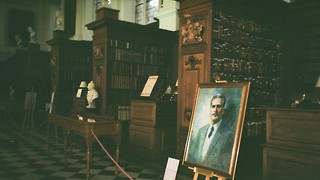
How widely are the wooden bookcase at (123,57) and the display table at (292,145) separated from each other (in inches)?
145

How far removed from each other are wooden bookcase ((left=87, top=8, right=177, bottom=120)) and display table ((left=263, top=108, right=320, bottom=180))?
3.68 meters

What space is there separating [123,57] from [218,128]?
187 inches

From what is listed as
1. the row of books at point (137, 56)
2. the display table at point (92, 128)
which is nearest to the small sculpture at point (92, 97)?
the row of books at point (137, 56)

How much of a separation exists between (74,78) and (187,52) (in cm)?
560

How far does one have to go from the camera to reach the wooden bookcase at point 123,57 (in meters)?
6.60

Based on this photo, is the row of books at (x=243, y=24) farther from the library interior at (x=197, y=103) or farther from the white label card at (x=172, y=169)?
the white label card at (x=172, y=169)

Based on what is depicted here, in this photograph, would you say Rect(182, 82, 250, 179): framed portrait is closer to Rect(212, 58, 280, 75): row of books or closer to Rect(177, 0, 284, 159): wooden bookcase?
Rect(177, 0, 284, 159): wooden bookcase

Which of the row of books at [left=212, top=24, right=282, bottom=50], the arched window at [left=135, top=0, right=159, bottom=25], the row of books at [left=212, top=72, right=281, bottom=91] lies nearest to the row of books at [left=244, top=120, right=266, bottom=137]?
the row of books at [left=212, top=72, right=281, bottom=91]

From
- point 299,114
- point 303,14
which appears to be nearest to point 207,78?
point 299,114

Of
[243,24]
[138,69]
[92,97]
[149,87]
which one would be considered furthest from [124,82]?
[243,24]

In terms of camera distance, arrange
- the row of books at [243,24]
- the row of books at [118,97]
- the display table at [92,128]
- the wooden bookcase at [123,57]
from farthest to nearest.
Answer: the row of books at [118,97] → the wooden bookcase at [123,57] → the row of books at [243,24] → the display table at [92,128]

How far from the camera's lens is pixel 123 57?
6.85 metres

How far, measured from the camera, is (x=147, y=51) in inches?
285

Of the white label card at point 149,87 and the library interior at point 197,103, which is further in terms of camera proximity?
the white label card at point 149,87
